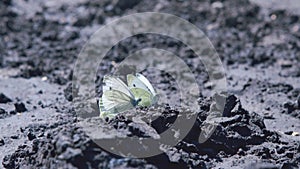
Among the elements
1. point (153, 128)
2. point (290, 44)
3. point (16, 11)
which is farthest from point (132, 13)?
point (153, 128)

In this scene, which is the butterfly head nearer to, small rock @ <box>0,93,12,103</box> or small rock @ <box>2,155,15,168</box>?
small rock @ <box>2,155,15,168</box>

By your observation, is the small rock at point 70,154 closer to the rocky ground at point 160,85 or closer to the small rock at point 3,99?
the rocky ground at point 160,85

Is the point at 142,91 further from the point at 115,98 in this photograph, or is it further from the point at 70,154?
the point at 70,154

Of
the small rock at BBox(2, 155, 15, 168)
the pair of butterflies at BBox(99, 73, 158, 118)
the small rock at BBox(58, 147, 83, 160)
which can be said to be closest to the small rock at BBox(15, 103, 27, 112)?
the small rock at BBox(2, 155, 15, 168)

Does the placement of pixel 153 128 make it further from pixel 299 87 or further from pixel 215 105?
pixel 299 87

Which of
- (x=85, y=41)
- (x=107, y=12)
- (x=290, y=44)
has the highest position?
(x=107, y=12)

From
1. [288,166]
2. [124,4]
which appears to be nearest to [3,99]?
[288,166]
